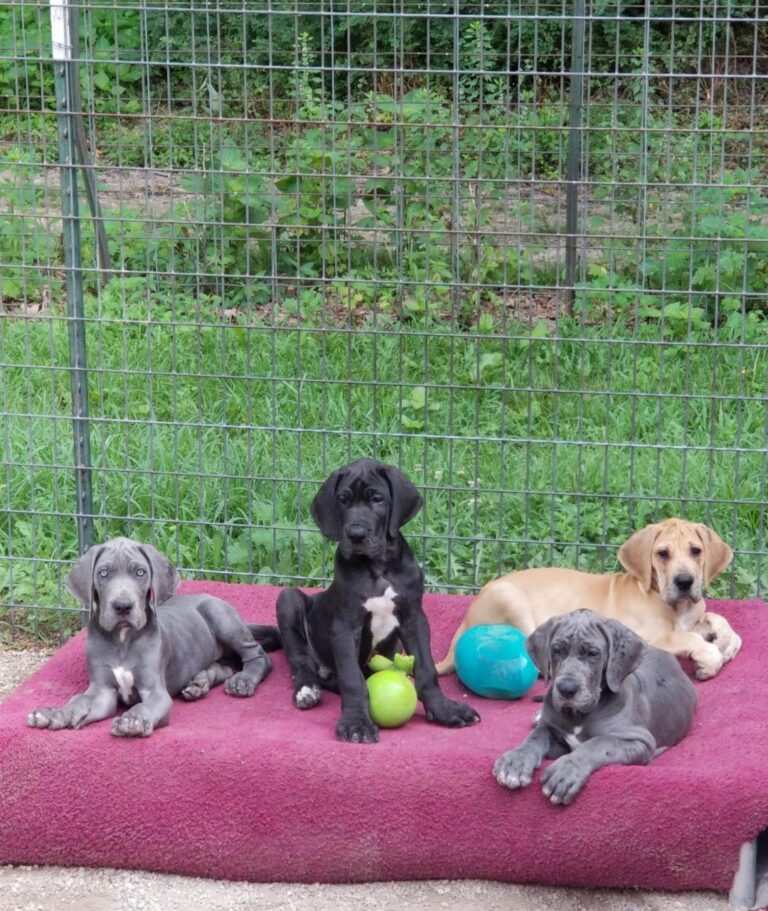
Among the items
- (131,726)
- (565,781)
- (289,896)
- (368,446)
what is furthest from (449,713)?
(368,446)

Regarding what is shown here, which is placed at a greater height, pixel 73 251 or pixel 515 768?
pixel 73 251

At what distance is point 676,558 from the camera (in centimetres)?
544

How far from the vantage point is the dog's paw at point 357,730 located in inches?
188

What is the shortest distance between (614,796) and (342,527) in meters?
1.46

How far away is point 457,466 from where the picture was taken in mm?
7512

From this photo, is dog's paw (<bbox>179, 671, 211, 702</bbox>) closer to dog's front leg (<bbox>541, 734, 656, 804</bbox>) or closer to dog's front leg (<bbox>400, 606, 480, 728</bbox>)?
dog's front leg (<bbox>400, 606, 480, 728</bbox>)

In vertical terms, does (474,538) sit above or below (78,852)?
above

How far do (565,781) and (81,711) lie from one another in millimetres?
1747

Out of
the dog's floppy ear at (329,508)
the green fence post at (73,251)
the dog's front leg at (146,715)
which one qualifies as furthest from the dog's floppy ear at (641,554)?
the green fence post at (73,251)

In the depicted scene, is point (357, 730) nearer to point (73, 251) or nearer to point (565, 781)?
Answer: point (565, 781)

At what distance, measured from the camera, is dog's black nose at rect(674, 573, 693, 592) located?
541cm

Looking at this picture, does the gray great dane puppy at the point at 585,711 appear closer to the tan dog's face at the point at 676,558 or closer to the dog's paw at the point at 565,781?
the dog's paw at the point at 565,781

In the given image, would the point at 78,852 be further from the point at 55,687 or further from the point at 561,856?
the point at 561,856

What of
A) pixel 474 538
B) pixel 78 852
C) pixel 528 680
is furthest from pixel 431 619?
pixel 78 852
